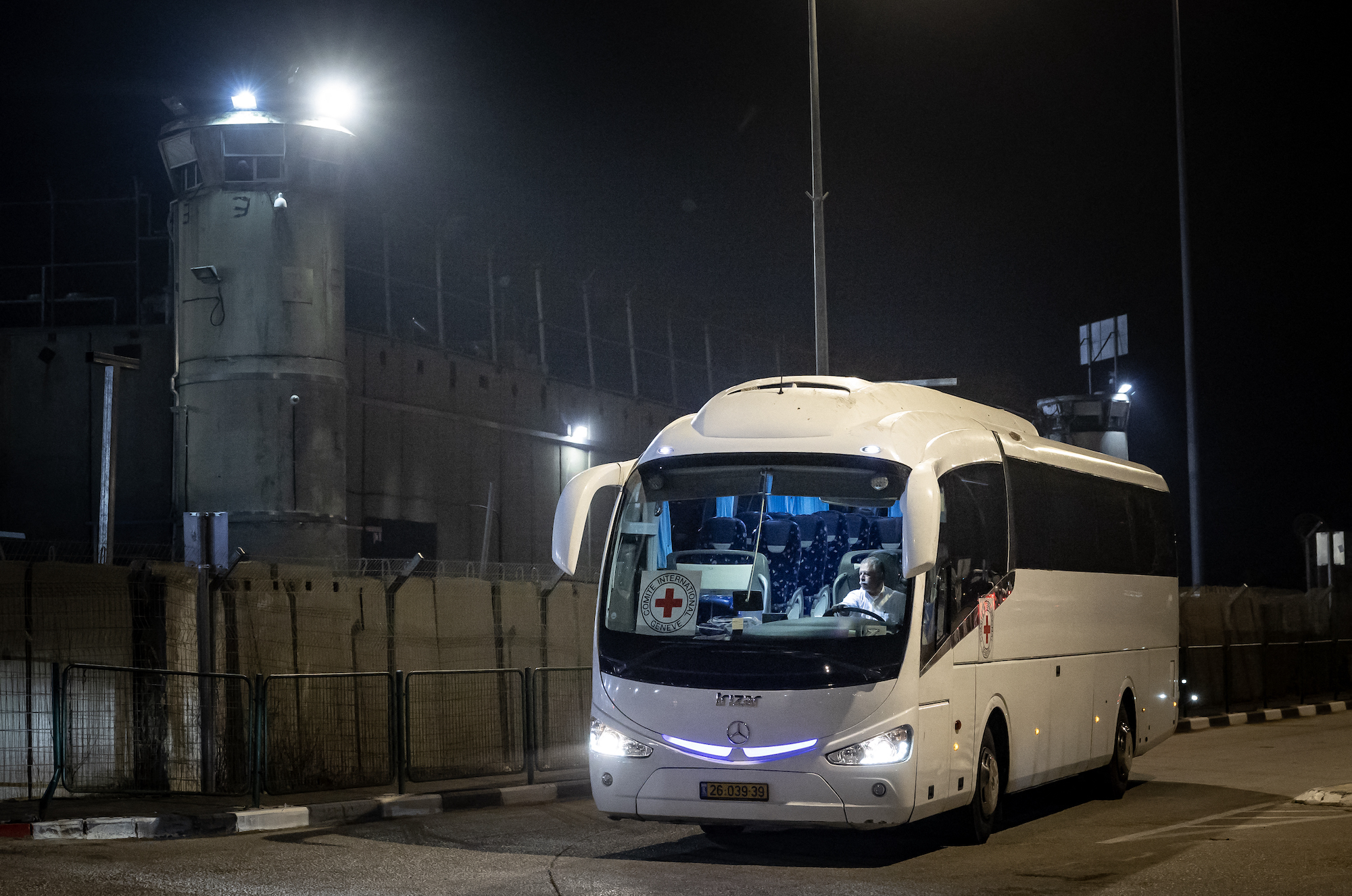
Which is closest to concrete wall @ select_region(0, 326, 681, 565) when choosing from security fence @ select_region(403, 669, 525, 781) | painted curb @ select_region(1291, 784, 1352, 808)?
security fence @ select_region(403, 669, 525, 781)

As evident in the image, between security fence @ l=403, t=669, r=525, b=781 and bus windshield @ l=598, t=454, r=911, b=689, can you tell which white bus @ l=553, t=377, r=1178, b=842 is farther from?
security fence @ l=403, t=669, r=525, b=781

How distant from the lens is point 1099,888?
876cm

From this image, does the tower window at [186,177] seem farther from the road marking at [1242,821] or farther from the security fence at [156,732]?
the road marking at [1242,821]

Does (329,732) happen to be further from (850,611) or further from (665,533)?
(850,611)

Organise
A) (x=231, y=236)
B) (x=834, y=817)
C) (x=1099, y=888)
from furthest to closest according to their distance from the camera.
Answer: (x=231, y=236), (x=834, y=817), (x=1099, y=888)

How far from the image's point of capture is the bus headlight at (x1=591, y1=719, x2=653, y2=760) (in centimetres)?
1003

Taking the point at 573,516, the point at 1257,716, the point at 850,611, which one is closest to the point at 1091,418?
the point at 1257,716

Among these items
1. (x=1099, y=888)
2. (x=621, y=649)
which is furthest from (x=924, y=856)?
(x=621, y=649)

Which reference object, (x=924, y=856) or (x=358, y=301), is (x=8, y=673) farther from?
(x=358, y=301)

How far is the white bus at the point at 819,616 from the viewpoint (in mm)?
9703

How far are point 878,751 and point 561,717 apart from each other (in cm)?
767

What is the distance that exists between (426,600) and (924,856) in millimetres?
8180

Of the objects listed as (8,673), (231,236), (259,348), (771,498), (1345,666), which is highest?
(231,236)

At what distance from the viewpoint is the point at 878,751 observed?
965cm
